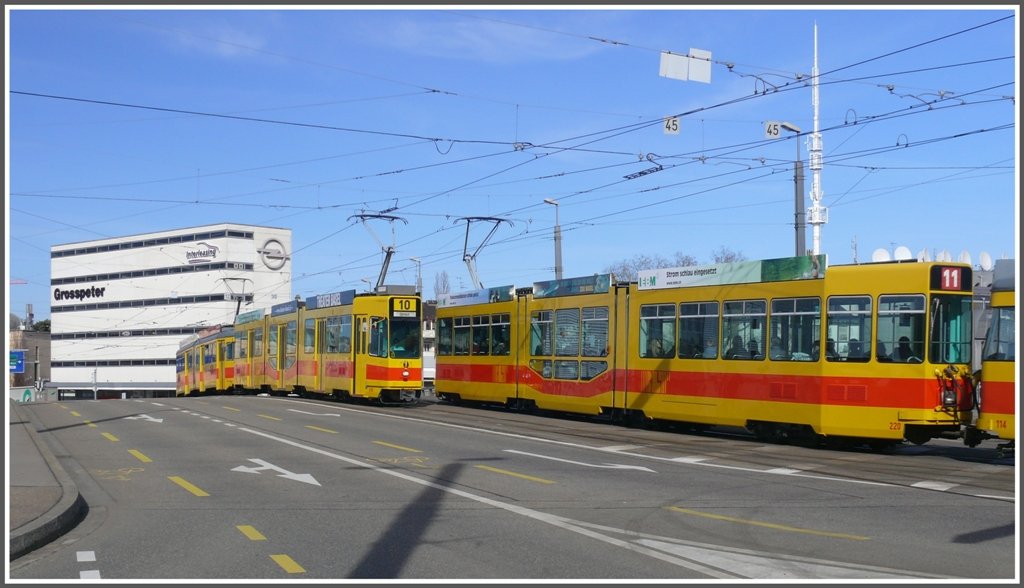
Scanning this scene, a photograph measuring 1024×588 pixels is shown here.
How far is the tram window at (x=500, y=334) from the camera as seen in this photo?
29.4 metres

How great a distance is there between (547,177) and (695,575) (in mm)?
25520

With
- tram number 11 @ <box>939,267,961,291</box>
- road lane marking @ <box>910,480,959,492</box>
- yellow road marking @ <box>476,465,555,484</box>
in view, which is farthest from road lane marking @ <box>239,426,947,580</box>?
tram number 11 @ <box>939,267,961,291</box>

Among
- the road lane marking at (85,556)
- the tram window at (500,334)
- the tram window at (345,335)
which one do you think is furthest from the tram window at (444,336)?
the road lane marking at (85,556)

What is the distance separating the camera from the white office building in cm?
10638

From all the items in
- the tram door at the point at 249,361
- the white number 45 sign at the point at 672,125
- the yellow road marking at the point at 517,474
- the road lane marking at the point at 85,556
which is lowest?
the yellow road marking at the point at 517,474

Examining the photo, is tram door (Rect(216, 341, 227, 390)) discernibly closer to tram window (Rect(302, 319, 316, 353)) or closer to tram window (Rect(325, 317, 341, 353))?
tram window (Rect(302, 319, 316, 353))

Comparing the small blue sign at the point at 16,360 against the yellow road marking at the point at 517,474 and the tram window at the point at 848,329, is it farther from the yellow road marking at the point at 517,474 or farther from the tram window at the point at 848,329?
the tram window at the point at 848,329

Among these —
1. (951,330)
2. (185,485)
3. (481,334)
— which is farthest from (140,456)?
(481,334)

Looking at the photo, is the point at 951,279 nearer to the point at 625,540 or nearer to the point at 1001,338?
the point at 1001,338

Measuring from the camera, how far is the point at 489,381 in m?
30.4

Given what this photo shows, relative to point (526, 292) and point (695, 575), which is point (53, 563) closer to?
point (695, 575)

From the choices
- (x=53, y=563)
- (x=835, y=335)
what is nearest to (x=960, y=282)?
(x=835, y=335)

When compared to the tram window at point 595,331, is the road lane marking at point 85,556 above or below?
below

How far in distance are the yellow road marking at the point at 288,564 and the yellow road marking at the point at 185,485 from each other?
437 centimetres
